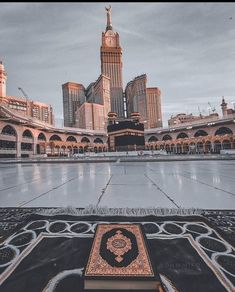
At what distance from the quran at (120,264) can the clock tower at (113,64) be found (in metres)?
131

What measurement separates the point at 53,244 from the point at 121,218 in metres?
0.64

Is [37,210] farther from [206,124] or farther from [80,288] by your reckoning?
[206,124]

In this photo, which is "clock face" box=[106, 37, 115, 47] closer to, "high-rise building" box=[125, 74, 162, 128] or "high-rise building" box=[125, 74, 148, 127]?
"high-rise building" box=[125, 74, 162, 128]

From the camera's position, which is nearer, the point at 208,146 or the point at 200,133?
the point at 208,146

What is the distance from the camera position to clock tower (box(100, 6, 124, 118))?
420 feet

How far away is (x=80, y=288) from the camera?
89 cm

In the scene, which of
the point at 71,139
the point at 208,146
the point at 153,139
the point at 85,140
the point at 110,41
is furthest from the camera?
the point at 110,41

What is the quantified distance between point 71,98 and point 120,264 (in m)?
160

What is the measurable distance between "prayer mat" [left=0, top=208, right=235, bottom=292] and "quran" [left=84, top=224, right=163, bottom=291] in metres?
0.07

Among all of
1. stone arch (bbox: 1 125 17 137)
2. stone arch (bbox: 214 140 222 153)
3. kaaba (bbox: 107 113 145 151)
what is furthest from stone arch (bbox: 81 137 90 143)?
stone arch (bbox: 214 140 222 153)

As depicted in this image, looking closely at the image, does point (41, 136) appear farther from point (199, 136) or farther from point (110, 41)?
point (110, 41)

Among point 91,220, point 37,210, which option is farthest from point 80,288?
point 37,210

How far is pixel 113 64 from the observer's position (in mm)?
130250

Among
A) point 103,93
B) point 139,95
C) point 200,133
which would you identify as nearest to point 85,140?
point 200,133
